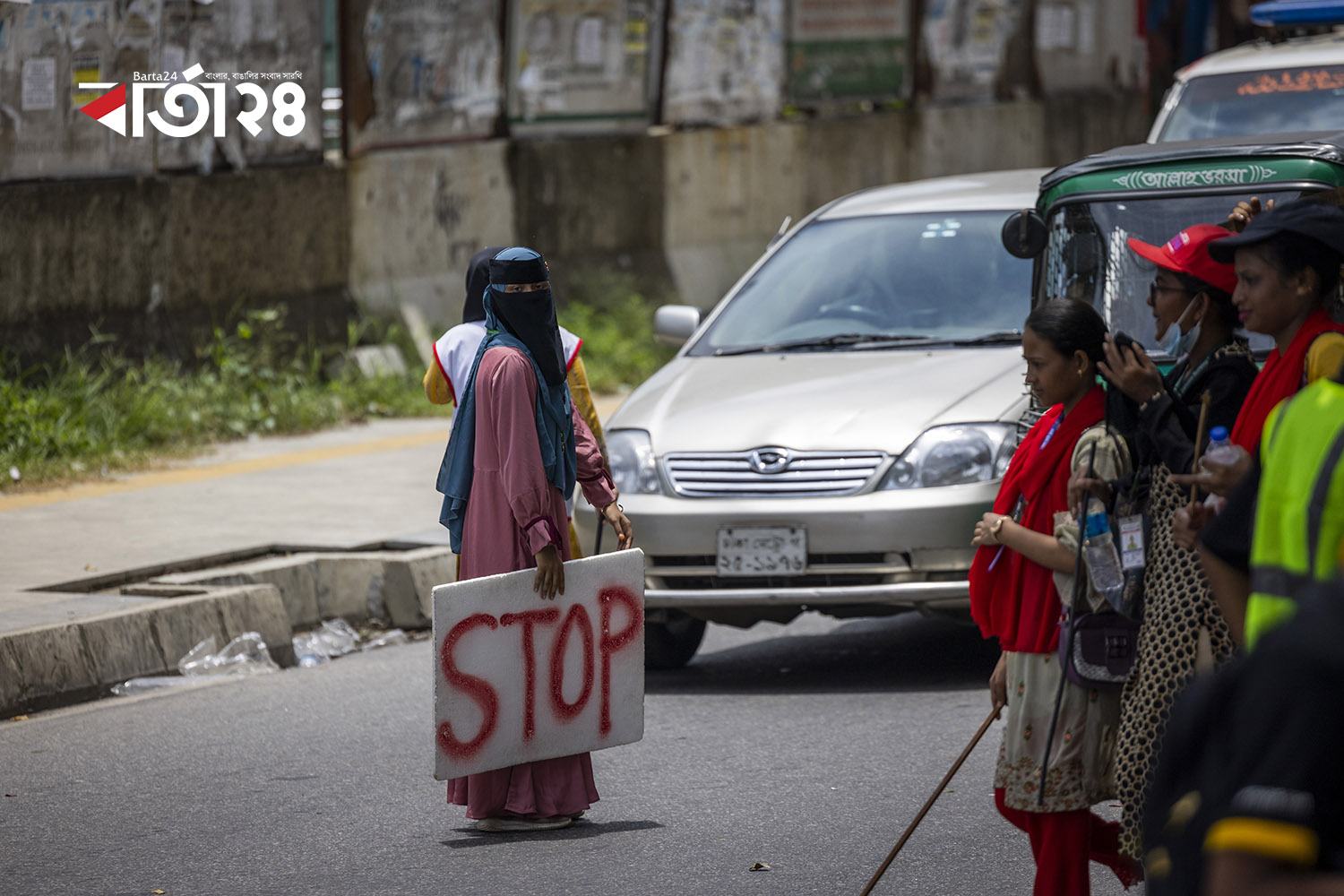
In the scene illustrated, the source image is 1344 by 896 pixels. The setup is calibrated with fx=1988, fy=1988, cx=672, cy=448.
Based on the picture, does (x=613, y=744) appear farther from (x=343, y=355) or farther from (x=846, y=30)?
(x=846, y=30)

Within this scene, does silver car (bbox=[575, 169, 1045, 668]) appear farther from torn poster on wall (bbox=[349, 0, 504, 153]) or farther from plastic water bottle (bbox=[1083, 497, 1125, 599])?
torn poster on wall (bbox=[349, 0, 504, 153])

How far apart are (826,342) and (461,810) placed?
301 centimetres

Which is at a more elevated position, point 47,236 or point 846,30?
point 846,30

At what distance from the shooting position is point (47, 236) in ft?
38.1

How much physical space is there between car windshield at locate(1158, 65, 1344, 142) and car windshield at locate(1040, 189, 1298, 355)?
11.4 ft

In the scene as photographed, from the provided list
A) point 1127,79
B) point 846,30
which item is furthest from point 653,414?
point 1127,79

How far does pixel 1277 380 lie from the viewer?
3.57 meters

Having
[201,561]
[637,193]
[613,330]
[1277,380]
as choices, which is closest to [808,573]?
[201,561]

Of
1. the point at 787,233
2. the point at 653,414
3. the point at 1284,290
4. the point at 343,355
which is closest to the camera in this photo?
the point at 1284,290

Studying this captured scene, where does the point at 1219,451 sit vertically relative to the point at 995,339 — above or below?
above

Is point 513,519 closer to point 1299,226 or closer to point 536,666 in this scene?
point 536,666

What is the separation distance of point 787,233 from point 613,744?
380 cm

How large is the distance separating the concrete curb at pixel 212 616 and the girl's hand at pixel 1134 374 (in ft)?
13.7

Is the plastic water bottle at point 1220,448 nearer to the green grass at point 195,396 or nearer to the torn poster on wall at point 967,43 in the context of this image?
the green grass at point 195,396
